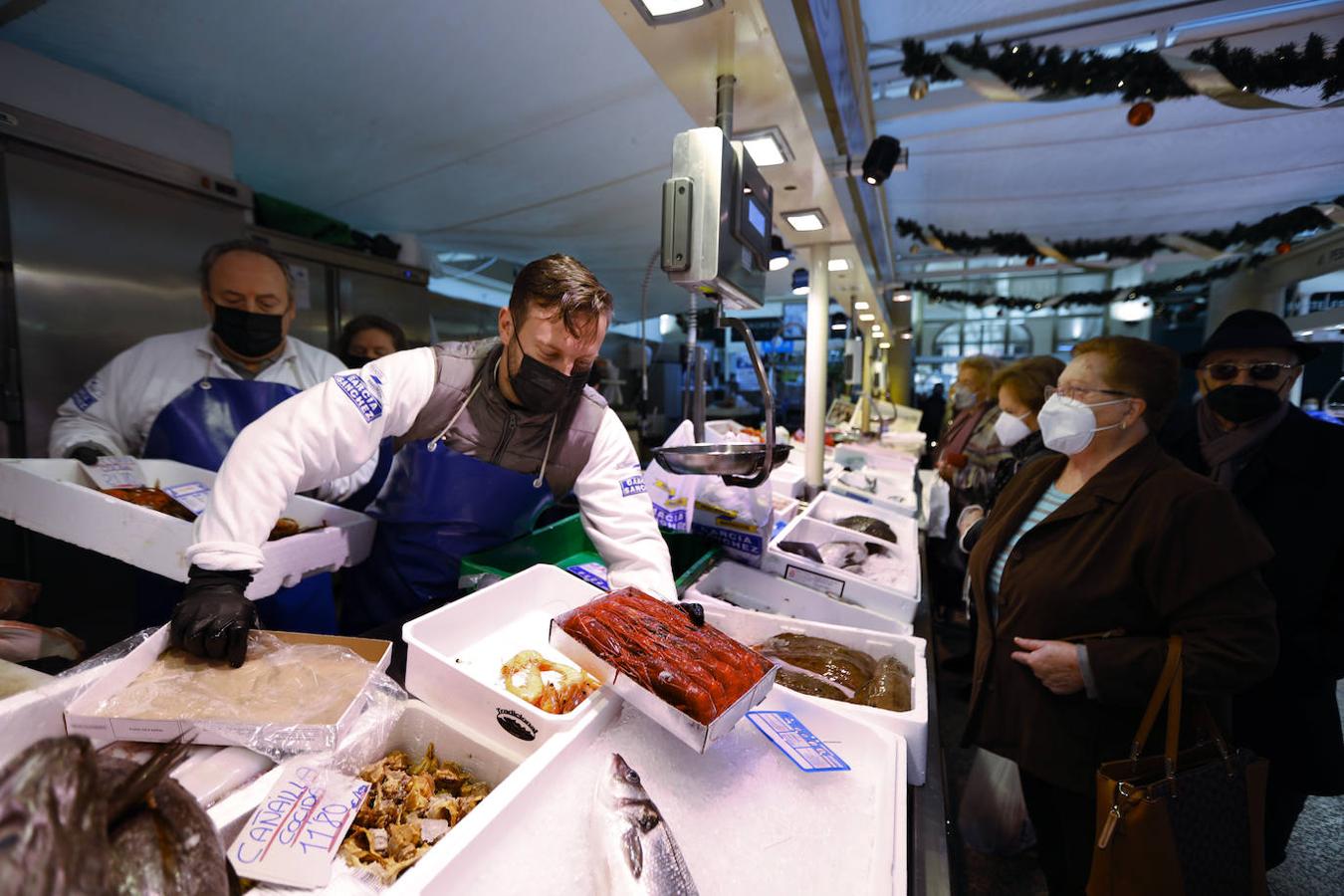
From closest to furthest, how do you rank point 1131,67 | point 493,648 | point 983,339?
point 493,648, point 1131,67, point 983,339

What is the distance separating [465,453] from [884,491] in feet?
11.5

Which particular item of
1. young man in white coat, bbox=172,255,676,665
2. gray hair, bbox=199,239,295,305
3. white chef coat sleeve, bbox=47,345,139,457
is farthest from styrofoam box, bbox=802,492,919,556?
white chef coat sleeve, bbox=47,345,139,457

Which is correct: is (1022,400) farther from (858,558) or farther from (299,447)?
(299,447)

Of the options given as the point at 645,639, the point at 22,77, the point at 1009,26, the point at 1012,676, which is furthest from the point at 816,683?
the point at 22,77

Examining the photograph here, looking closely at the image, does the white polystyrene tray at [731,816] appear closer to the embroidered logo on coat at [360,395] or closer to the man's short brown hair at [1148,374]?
the embroidered logo on coat at [360,395]

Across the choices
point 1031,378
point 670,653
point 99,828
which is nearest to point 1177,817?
point 670,653

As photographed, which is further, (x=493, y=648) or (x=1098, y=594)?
→ (x=1098, y=594)

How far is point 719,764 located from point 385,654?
70 centimetres

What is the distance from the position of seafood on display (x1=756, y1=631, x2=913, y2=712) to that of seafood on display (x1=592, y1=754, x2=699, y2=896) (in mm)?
607

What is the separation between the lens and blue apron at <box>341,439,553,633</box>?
6.24ft

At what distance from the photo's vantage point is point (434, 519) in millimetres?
1946

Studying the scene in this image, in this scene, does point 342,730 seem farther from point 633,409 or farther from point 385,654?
point 633,409

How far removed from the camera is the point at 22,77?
2.91 meters

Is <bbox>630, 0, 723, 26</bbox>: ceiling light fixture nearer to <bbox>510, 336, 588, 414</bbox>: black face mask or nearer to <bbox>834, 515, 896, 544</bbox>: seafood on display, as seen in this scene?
<bbox>510, 336, 588, 414</bbox>: black face mask
